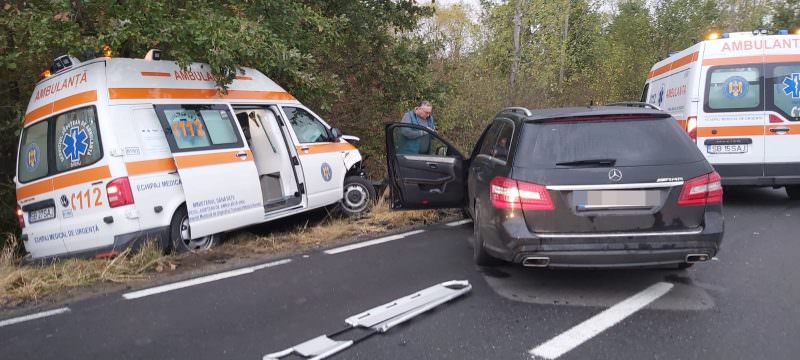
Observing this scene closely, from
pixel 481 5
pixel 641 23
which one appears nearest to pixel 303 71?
pixel 481 5

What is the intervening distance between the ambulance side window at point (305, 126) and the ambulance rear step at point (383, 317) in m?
3.67

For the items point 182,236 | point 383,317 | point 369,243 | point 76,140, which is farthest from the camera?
point 369,243

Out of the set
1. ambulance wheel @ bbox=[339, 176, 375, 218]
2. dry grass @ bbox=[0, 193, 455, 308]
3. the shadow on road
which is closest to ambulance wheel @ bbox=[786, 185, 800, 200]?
the shadow on road

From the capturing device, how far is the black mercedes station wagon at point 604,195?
4.05 m

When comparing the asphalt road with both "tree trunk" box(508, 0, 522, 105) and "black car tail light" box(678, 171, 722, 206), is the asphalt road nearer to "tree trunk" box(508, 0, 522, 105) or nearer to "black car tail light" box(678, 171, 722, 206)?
"black car tail light" box(678, 171, 722, 206)

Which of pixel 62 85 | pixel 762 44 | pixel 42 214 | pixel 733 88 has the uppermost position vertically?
pixel 762 44

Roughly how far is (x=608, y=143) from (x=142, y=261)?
4346 mm

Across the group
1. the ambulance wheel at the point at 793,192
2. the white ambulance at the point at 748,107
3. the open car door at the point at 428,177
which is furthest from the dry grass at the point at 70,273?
the ambulance wheel at the point at 793,192

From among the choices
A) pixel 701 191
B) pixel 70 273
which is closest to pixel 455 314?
pixel 701 191

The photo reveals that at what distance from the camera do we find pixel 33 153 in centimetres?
611

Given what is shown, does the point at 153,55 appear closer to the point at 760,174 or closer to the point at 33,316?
the point at 33,316

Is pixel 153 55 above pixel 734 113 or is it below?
above

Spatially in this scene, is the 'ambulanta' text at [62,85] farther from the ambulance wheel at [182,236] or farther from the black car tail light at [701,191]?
the black car tail light at [701,191]

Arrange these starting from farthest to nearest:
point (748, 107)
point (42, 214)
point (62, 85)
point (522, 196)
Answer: point (748, 107) → point (42, 214) → point (62, 85) → point (522, 196)
